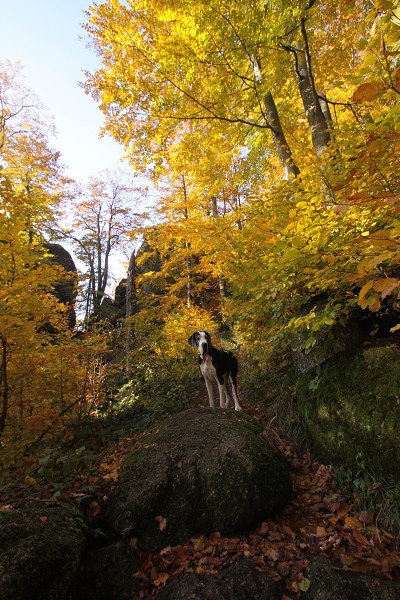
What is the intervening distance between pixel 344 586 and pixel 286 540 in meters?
0.63

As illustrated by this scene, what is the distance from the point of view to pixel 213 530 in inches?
108

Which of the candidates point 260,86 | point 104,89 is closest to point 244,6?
point 260,86

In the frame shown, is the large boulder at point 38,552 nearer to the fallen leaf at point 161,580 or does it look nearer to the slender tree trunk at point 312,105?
the fallen leaf at point 161,580

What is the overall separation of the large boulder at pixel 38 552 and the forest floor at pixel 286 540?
34 centimetres

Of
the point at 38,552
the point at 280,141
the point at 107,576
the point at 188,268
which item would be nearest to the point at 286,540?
the point at 107,576

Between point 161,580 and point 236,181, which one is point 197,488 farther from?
point 236,181

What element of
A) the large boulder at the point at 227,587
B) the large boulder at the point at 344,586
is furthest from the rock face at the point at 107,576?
the large boulder at the point at 344,586

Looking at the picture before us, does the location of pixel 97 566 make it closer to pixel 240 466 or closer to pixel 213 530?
pixel 213 530

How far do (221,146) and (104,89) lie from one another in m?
2.83

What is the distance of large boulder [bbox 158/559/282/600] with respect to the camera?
212cm

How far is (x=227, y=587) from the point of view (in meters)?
2.17

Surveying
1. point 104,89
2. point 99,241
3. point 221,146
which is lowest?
point 221,146

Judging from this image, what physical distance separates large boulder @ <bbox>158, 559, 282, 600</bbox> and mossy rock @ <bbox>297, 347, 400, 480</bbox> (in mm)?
1433

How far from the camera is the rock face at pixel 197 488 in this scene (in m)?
2.77
